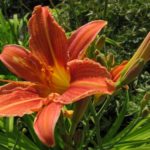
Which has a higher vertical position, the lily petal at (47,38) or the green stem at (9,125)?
the lily petal at (47,38)

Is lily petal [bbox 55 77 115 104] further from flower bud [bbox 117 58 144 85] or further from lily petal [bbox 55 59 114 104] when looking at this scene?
flower bud [bbox 117 58 144 85]

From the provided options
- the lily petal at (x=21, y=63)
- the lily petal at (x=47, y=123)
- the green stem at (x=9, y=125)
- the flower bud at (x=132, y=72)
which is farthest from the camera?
the green stem at (x=9, y=125)

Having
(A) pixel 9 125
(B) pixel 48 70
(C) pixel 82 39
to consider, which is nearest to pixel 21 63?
(B) pixel 48 70

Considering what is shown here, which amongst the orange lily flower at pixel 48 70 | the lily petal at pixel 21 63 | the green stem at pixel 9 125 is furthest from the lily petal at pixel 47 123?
the green stem at pixel 9 125

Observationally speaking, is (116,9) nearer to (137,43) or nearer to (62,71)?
(137,43)

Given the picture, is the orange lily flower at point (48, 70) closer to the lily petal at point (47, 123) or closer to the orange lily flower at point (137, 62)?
the lily petal at point (47, 123)

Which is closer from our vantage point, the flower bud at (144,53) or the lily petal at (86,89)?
the lily petal at (86,89)

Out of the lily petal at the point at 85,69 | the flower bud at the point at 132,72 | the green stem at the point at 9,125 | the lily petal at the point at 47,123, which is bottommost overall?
the green stem at the point at 9,125

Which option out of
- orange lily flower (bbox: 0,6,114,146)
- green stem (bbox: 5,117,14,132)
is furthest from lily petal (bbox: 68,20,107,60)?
green stem (bbox: 5,117,14,132)
